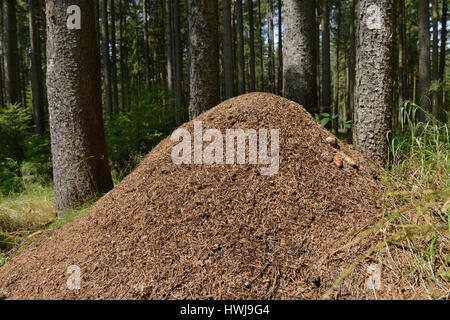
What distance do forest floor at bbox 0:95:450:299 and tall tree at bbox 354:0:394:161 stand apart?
0.22 meters

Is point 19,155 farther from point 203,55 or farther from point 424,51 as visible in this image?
point 424,51

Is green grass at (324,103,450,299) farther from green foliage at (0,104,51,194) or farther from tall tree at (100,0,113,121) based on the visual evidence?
tall tree at (100,0,113,121)

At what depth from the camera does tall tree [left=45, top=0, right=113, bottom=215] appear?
3.29m

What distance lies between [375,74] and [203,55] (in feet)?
8.97

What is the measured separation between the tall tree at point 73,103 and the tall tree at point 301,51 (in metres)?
2.64

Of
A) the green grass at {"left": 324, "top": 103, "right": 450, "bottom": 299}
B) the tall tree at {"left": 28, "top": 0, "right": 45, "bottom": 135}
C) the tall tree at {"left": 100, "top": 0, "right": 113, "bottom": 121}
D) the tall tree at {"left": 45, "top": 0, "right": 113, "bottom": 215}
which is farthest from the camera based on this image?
the tall tree at {"left": 100, "top": 0, "right": 113, "bottom": 121}

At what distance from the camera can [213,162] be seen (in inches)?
95.0

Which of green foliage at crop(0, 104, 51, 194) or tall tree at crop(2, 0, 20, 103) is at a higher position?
tall tree at crop(2, 0, 20, 103)

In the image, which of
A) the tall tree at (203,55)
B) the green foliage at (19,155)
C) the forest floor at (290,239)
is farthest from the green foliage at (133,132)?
the forest floor at (290,239)

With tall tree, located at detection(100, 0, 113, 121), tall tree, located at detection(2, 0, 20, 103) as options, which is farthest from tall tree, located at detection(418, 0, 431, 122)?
tall tree, located at detection(2, 0, 20, 103)

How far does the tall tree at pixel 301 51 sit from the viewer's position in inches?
159

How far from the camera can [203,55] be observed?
4.56 m

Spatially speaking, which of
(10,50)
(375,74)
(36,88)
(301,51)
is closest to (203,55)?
(301,51)
